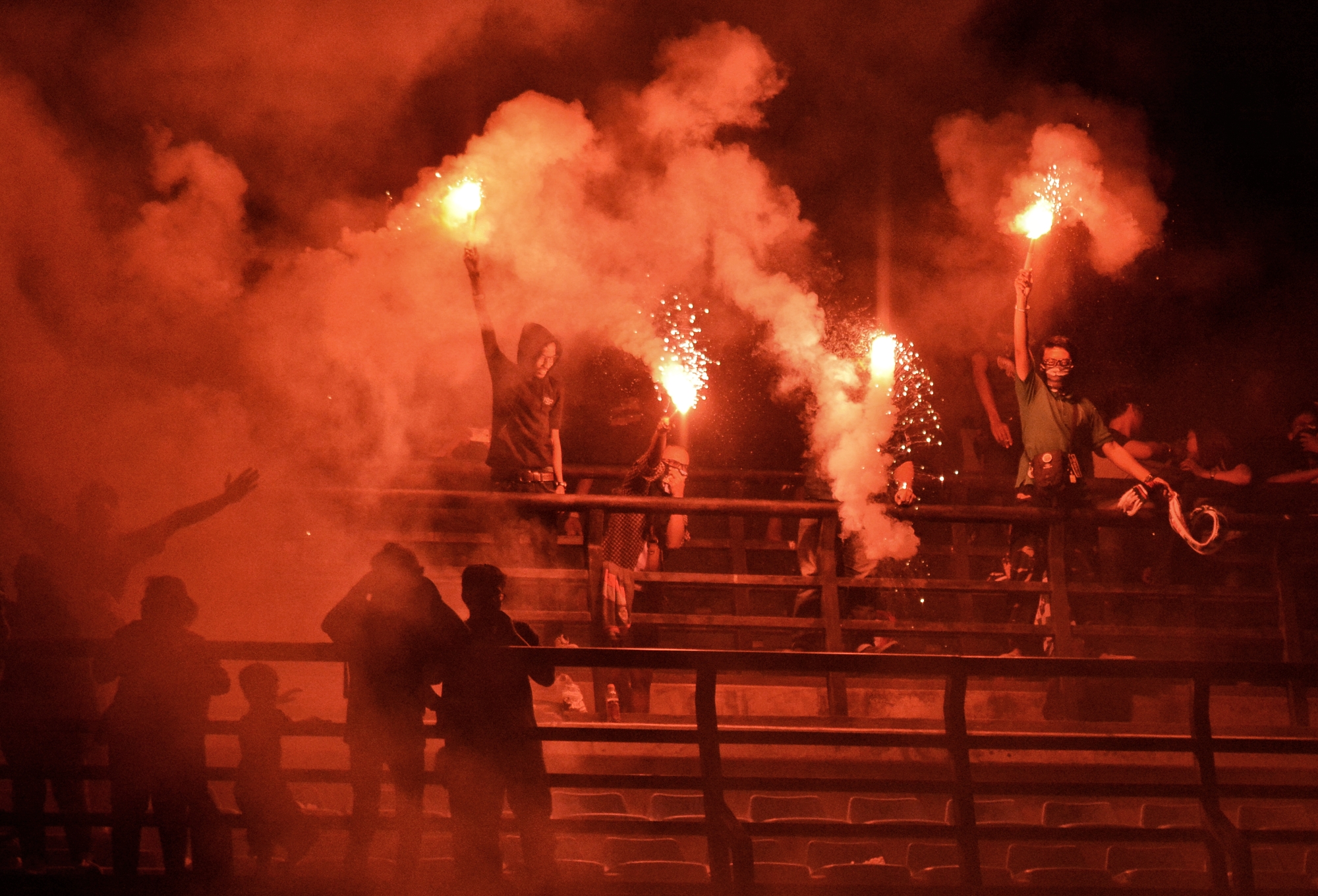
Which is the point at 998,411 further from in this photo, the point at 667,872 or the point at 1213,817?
the point at 667,872

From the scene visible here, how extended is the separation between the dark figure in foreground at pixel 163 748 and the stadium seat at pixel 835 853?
7.29ft

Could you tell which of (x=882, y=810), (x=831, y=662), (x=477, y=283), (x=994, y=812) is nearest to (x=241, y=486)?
(x=477, y=283)

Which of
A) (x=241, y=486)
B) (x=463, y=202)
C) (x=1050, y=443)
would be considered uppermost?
(x=463, y=202)

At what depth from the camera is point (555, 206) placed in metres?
8.16

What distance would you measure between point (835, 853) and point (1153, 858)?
4.32 feet

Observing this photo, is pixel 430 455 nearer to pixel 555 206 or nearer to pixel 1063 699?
pixel 555 206

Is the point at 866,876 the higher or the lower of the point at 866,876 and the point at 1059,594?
the lower

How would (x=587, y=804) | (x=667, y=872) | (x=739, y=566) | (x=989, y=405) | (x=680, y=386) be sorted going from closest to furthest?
(x=667, y=872) < (x=587, y=804) < (x=680, y=386) < (x=739, y=566) < (x=989, y=405)

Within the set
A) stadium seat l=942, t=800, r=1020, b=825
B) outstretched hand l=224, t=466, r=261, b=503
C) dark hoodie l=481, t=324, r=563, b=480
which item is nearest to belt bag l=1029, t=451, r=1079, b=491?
stadium seat l=942, t=800, r=1020, b=825

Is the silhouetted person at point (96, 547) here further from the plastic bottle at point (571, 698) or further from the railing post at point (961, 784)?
the railing post at point (961, 784)

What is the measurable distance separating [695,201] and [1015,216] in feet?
7.20

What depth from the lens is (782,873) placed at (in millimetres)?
4207

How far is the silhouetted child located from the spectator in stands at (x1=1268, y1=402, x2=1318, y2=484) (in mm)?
5834

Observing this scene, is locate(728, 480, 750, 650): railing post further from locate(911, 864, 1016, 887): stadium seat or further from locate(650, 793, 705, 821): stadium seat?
locate(911, 864, 1016, 887): stadium seat
